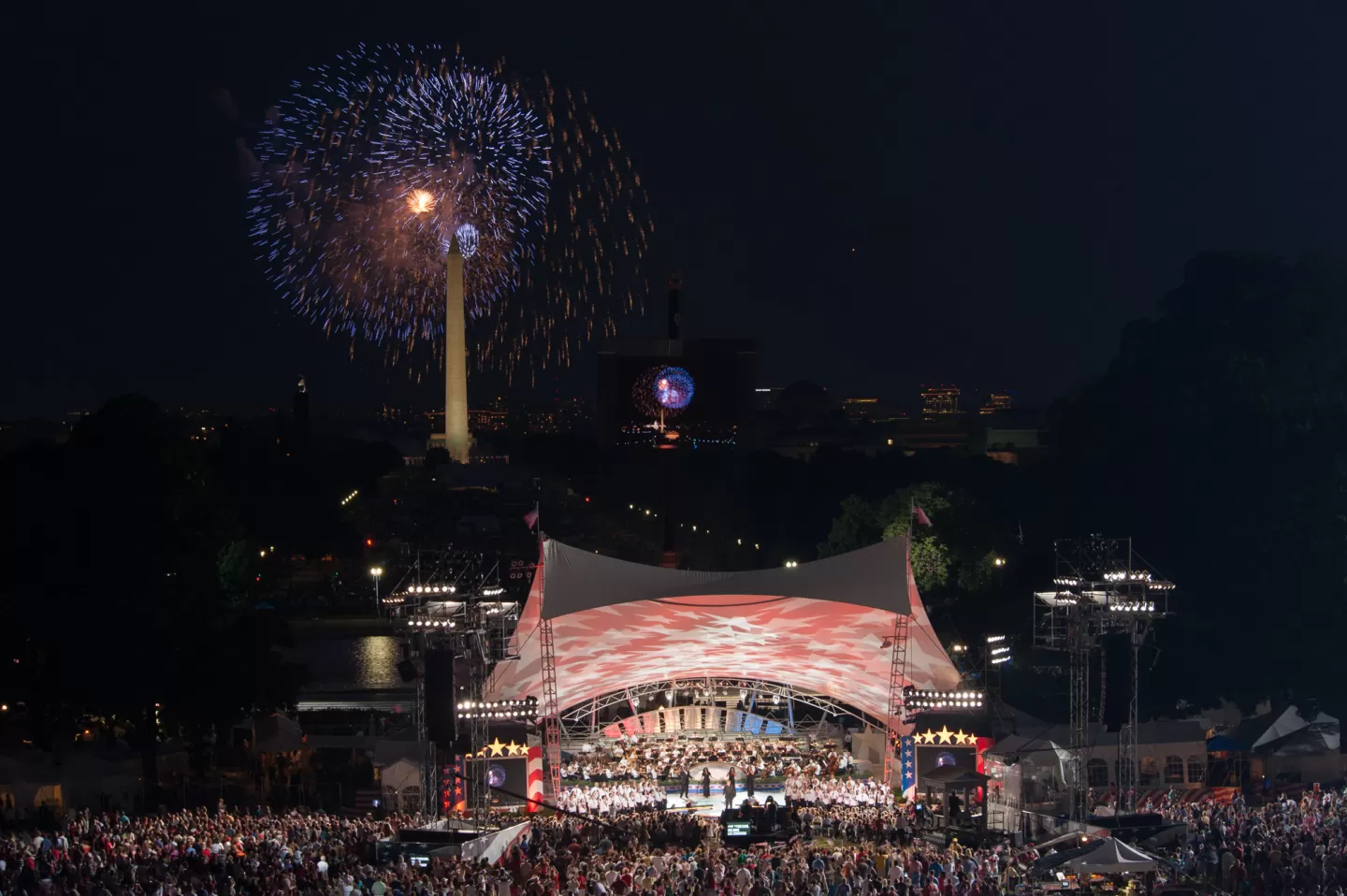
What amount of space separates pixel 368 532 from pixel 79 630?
57503mm

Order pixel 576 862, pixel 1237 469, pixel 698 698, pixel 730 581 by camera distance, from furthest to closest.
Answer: pixel 1237 469, pixel 698 698, pixel 730 581, pixel 576 862

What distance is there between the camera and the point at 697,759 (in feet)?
102

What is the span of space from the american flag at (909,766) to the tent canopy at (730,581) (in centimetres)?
370

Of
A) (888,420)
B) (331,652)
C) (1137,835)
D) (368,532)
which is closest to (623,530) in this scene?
(368,532)

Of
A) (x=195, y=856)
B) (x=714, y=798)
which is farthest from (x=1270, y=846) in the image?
(x=195, y=856)

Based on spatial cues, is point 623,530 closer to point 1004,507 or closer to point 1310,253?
point 1004,507

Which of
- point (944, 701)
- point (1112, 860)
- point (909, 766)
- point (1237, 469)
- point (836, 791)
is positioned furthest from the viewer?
point (1237, 469)

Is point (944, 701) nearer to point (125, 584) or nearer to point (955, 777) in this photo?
point (955, 777)

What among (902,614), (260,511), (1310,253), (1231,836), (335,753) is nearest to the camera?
(1231,836)

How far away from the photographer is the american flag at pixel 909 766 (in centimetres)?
2744

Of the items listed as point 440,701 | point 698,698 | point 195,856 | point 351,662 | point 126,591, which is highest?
point 126,591

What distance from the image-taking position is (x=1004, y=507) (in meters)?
48.1

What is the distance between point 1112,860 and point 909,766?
9886 mm

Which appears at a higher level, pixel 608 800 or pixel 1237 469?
pixel 1237 469
